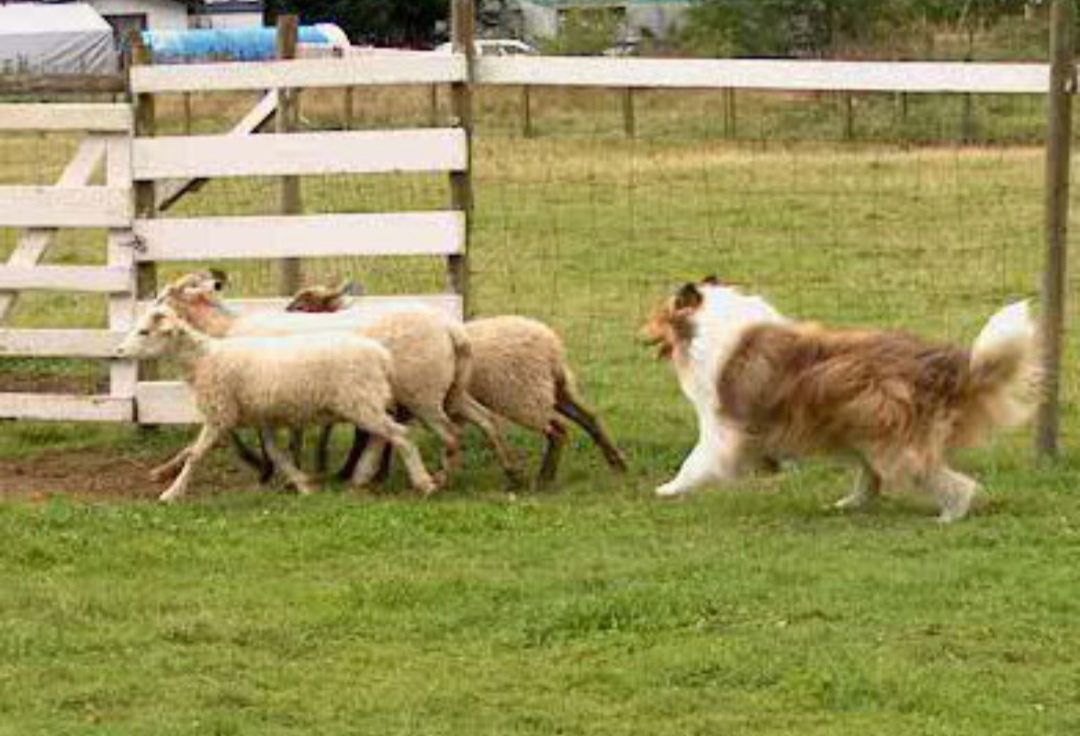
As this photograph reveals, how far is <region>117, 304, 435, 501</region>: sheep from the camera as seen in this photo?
33.7ft

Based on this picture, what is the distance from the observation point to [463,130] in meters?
11.8

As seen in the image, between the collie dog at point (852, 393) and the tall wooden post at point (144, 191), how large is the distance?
3487 millimetres

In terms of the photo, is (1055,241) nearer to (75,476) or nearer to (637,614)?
(637,614)

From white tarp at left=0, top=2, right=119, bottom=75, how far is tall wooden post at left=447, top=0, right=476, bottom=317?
4233 centimetres

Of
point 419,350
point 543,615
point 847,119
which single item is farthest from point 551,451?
point 847,119

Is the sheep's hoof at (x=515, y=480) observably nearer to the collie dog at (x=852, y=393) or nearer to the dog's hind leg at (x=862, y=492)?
the collie dog at (x=852, y=393)

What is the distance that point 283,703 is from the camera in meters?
6.84

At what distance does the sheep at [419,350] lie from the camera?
34.7 ft

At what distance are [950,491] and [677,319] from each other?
1.55m

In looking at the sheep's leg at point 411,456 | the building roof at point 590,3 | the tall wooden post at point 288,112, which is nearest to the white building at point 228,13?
the building roof at point 590,3

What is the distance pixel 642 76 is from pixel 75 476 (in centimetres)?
378

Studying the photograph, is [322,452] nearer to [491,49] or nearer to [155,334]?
[155,334]

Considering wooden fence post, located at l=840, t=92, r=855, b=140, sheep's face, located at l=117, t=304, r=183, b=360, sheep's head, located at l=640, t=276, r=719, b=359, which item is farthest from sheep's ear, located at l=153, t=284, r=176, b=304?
wooden fence post, located at l=840, t=92, r=855, b=140

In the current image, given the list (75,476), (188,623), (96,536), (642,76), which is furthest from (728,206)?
(188,623)
